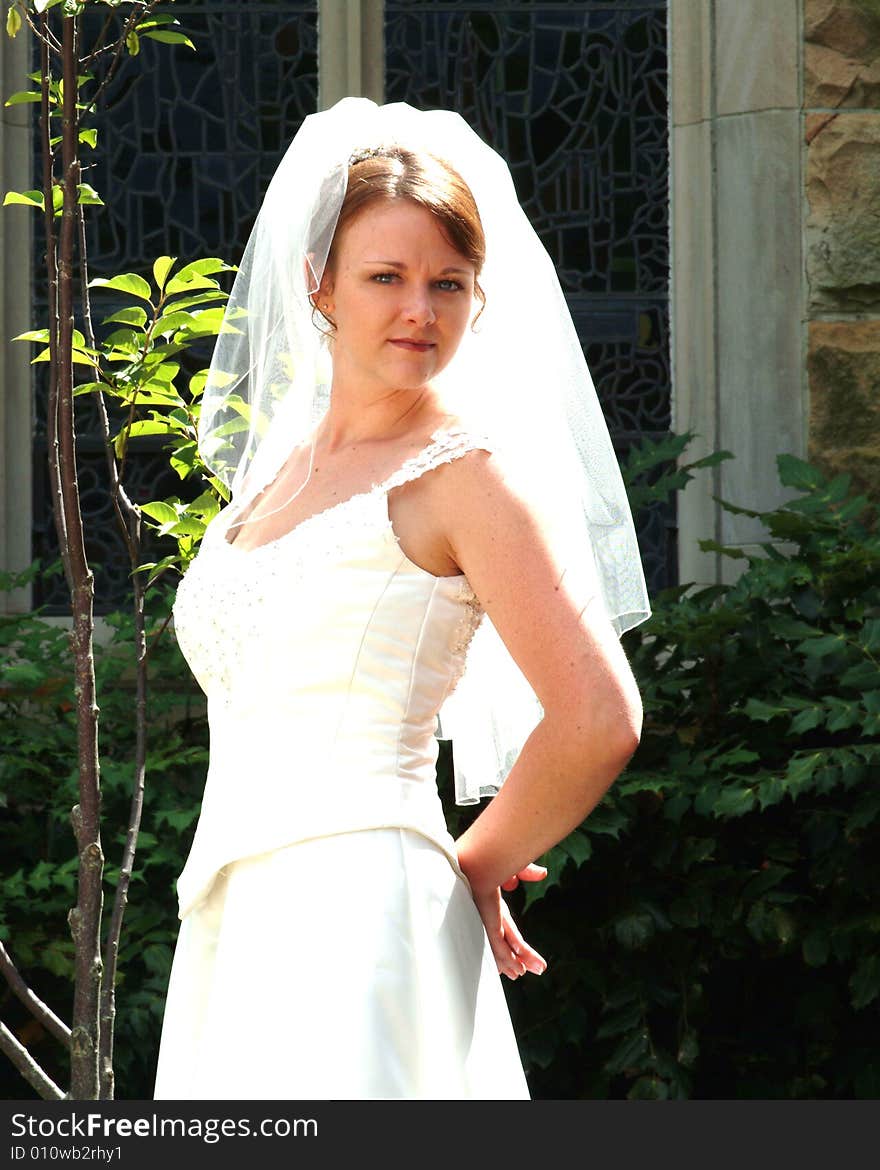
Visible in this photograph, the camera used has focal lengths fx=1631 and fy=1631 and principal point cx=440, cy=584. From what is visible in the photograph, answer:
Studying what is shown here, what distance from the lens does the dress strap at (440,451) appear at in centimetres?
181

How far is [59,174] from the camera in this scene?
468 centimetres

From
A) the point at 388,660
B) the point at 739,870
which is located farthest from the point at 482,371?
the point at 739,870

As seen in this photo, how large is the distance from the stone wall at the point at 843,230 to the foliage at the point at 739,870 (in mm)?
435

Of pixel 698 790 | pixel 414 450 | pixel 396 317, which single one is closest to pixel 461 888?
pixel 414 450

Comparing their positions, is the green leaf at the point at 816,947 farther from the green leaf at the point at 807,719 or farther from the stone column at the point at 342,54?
the stone column at the point at 342,54

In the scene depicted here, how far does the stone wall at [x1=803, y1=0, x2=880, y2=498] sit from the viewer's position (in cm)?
444

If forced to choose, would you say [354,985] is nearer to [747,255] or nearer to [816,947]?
A: [816,947]

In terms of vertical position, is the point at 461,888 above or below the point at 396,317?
below

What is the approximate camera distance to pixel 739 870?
378 cm

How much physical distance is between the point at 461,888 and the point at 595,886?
6.90ft

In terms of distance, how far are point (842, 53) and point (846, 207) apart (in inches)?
16.9

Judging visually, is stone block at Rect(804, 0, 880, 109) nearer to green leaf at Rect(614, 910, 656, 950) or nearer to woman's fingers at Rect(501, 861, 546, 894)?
green leaf at Rect(614, 910, 656, 950)

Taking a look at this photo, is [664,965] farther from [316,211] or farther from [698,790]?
[316,211]

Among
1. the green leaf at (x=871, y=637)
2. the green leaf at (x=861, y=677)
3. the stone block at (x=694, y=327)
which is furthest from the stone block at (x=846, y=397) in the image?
the green leaf at (x=861, y=677)
